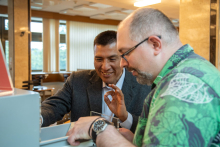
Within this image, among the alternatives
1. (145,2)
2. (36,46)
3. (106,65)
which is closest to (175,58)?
(106,65)

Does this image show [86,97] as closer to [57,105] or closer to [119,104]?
[57,105]

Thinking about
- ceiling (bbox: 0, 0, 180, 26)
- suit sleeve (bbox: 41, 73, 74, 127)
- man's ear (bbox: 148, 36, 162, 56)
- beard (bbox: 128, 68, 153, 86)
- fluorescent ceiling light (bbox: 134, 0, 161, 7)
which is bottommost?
suit sleeve (bbox: 41, 73, 74, 127)

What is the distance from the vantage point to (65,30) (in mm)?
11195

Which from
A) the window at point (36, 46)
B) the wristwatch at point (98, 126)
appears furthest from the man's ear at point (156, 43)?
the window at point (36, 46)

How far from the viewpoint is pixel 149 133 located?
660mm

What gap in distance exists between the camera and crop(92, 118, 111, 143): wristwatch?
825 millimetres

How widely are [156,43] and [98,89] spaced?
3.51 feet

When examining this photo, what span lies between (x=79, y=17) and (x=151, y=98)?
1084 cm

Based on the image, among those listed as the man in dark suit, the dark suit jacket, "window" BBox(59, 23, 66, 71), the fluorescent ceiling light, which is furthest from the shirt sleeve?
"window" BBox(59, 23, 66, 71)

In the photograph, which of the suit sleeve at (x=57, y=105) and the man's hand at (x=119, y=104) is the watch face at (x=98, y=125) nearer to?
the man's hand at (x=119, y=104)

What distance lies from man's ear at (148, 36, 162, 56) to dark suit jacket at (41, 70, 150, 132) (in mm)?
972

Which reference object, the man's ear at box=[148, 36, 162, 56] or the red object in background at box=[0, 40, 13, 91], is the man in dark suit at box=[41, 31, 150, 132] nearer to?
the man's ear at box=[148, 36, 162, 56]

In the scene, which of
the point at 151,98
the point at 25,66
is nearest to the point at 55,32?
the point at 25,66

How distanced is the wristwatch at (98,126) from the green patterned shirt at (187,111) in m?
0.22
